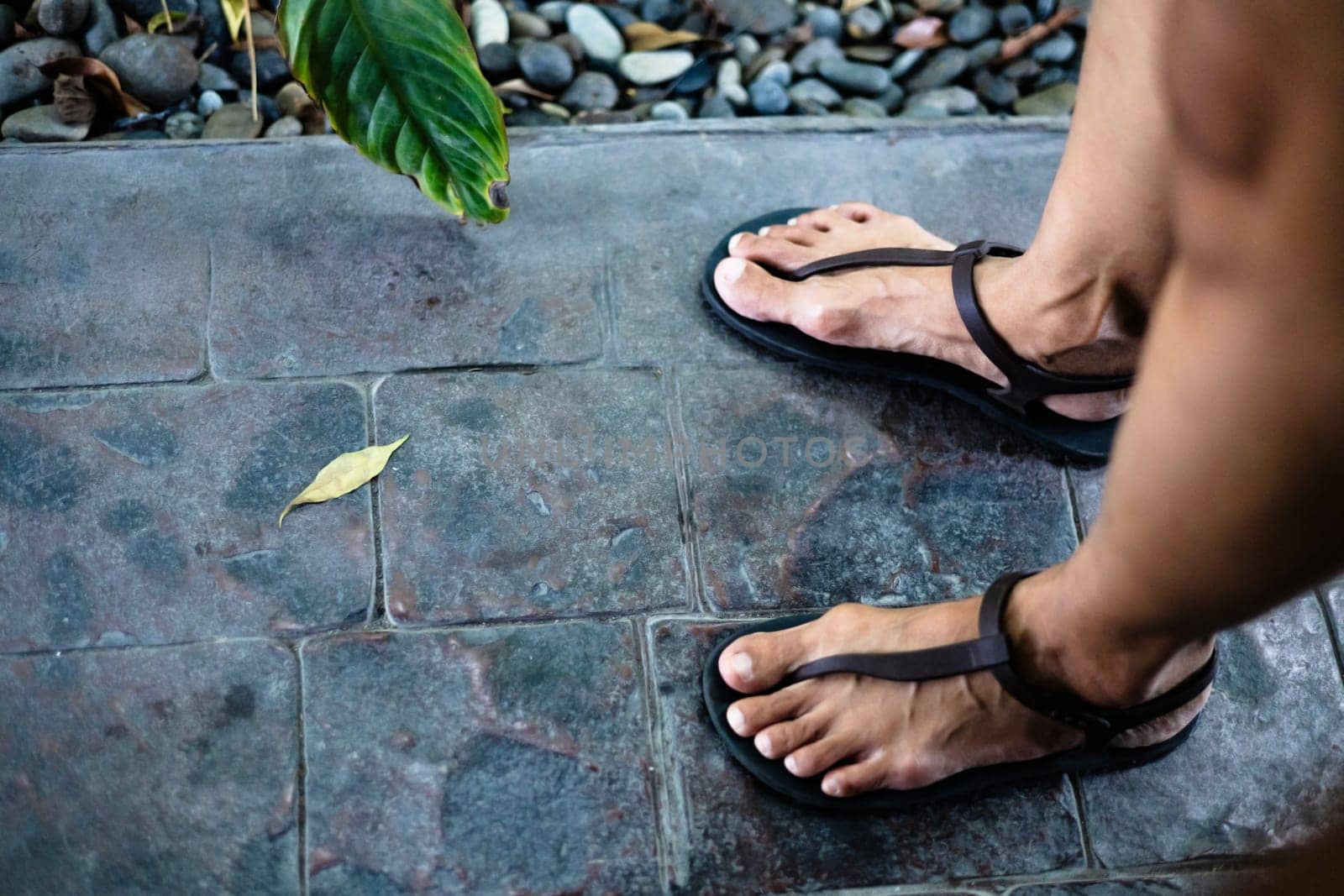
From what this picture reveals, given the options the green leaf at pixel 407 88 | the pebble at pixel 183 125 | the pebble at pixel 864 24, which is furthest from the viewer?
the pebble at pixel 864 24

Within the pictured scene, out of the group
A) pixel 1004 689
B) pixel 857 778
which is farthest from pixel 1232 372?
pixel 857 778

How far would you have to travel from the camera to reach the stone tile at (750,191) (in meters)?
1.68

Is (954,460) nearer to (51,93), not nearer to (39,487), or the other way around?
(39,487)

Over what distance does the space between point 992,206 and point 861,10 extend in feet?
2.27

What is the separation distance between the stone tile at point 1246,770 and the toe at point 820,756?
1.20 ft

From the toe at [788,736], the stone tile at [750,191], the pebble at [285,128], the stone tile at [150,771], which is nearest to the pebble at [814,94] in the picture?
the stone tile at [750,191]

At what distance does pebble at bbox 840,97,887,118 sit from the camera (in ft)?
6.91

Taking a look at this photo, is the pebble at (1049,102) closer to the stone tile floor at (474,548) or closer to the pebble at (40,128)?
the stone tile floor at (474,548)

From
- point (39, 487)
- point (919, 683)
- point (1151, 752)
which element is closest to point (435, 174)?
point (39, 487)

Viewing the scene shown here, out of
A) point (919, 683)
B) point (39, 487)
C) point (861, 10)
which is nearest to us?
point (919, 683)

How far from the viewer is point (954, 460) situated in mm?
1589

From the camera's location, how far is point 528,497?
1489mm

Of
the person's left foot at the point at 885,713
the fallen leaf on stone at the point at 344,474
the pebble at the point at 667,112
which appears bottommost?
the person's left foot at the point at 885,713

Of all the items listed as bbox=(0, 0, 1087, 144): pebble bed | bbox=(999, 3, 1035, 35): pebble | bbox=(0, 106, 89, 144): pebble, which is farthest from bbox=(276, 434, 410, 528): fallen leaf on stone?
bbox=(999, 3, 1035, 35): pebble
